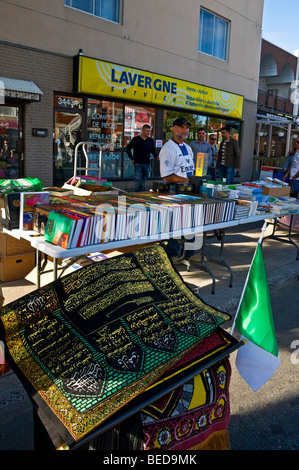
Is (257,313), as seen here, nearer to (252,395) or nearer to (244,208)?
(252,395)

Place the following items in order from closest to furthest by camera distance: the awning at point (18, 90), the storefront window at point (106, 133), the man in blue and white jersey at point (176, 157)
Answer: the man in blue and white jersey at point (176, 157), the awning at point (18, 90), the storefront window at point (106, 133)

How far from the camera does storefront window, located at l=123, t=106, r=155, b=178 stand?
1331 cm

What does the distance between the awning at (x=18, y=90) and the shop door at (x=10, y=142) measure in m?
0.47

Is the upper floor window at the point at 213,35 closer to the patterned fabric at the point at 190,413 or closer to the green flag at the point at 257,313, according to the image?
the green flag at the point at 257,313

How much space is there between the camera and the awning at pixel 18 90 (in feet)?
30.2

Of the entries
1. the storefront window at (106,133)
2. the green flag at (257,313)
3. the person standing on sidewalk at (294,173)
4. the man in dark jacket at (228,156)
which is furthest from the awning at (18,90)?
the green flag at (257,313)

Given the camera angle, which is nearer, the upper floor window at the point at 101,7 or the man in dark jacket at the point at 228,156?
the man in dark jacket at the point at 228,156

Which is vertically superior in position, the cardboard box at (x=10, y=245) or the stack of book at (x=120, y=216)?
the stack of book at (x=120, y=216)

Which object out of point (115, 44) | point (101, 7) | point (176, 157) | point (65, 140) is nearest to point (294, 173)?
point (176, 157)

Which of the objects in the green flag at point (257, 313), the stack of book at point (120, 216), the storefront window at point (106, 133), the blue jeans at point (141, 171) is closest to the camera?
the green flag at point (257, 313)
